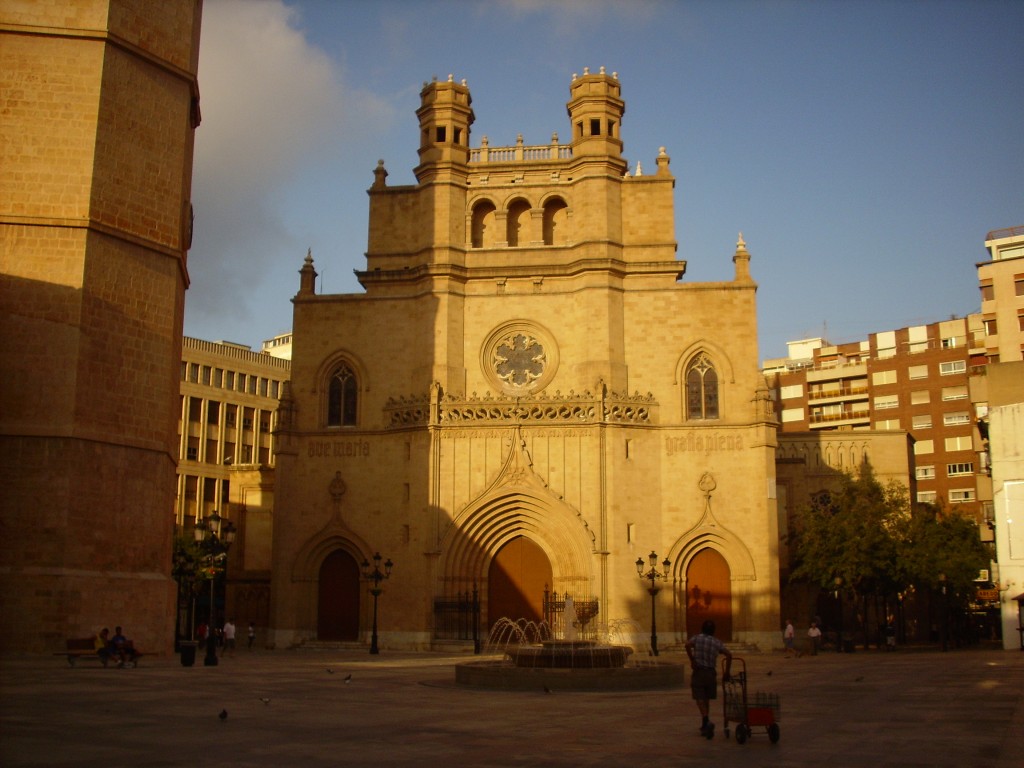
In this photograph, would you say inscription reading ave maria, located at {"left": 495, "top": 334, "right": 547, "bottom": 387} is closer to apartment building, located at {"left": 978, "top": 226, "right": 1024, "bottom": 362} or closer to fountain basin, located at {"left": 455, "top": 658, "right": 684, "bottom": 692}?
fountain basin, located at {"left": 455, "top": 658, "right": 684, "bottom": 692}

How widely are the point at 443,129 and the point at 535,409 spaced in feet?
38.8

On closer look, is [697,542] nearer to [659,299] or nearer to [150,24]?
[659,299]

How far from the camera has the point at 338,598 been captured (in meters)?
38.8

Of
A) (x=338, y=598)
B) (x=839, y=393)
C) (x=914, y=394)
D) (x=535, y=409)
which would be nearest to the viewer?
(x=535, y=409)

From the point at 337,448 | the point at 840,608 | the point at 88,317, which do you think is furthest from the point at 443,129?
the point at 840,608

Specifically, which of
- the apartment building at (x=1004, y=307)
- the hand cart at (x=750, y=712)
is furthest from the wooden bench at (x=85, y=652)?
the apartment building at (x=1004, y=307)

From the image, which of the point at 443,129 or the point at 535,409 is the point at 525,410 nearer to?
the point at 535,409

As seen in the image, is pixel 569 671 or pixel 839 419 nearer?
pixel 569 671

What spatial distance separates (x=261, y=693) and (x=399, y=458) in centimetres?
2138

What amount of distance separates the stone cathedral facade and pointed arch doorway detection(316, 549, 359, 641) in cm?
7

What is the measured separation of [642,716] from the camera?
15172 mm

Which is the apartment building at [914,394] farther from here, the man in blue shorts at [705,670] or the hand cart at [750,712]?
the hand cart at [750,712]

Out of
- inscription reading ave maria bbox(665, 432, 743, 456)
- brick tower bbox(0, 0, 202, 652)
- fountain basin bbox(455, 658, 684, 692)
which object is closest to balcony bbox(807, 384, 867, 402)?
inscription reading ave maria bbox(665, 432, 743, 456)

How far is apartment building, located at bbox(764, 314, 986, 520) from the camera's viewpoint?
6831cm
